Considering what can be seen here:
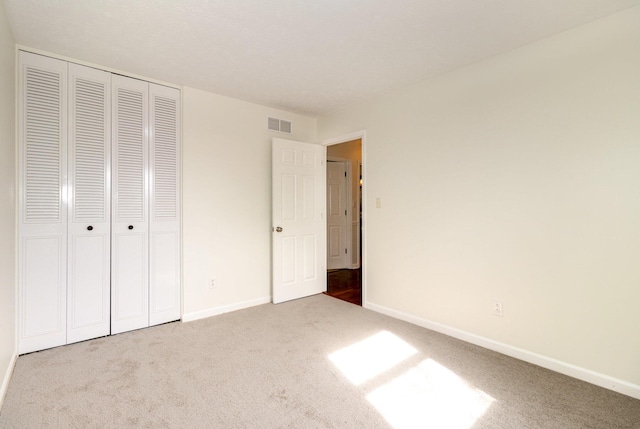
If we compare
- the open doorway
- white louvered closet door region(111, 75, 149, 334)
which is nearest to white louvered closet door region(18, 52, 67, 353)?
white louvered closet door region(111, 75, 149, 334)

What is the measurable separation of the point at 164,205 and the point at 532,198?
10.8 feet

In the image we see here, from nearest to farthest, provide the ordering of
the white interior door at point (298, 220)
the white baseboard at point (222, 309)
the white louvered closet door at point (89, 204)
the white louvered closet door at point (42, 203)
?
the white louvered closet door at point (42, 203) → the white louvered closet door at point (89, 204) → the white baseboard at point (222, 309) → the white interior door at point (298, 220)

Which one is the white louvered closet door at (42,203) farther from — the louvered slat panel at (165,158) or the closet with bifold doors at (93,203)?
the louvered slat panel at (165,158)

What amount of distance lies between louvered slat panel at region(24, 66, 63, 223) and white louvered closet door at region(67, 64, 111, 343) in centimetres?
10

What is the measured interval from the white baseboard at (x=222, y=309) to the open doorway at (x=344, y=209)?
2082 mm

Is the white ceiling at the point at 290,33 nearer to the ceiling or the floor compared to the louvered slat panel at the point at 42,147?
nearer to the ceiling

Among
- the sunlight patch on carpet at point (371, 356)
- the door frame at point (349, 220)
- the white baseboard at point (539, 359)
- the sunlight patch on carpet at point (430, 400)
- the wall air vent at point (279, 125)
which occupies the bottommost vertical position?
the sunlight patch on carpet at point (430, 400)

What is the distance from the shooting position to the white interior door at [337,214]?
19.0ft

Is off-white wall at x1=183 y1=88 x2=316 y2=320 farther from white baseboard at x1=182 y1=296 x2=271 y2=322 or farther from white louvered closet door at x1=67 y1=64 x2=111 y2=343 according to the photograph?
white louvered closet door at x1=67 y1=64 x2=111 y2=343

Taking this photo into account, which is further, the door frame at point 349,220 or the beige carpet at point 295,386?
the door frame at point 349,220

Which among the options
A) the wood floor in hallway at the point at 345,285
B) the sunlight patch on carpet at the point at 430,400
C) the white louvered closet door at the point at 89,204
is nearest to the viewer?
the sunlight patch on carpet at the point at 430,400

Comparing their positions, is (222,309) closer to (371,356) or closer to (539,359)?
(371,356)

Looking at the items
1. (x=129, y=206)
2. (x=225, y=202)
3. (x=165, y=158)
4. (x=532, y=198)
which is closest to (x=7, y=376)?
(x=129, y=206)

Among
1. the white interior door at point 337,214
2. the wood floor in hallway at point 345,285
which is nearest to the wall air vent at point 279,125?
the white interior door at point 337,214
